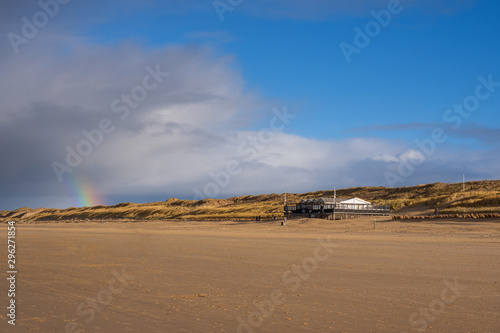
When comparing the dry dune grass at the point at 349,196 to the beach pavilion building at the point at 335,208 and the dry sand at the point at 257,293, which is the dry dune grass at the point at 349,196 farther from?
the dry sand at the point at 257,293

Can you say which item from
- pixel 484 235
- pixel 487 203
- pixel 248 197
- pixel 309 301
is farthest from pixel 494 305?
pixel 248 197

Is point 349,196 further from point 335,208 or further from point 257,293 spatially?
point 257,293

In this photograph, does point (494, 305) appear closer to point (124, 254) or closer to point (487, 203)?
point (124, 254)

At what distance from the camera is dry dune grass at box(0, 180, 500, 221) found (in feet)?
198

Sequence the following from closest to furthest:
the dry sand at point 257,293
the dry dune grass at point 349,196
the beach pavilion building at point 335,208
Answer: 1. the dry sand at point 257,293
2. the beach pavilion building at point 335,208
3. the dry dune grass at point 349,196

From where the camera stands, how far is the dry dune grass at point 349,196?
60.3 metres

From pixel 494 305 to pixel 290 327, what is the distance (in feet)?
14.7

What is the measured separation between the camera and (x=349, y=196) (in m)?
120

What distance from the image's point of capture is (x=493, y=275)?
13.6 meters

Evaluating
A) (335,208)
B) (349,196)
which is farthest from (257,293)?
(349,196)

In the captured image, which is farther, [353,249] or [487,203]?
[487,203]

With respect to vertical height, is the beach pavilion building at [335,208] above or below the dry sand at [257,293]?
above

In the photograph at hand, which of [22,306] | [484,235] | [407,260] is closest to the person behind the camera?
[22,306]

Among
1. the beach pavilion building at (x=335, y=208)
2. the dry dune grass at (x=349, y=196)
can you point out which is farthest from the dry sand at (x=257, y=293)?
the beach pavilion building at (x=335, y=208)
